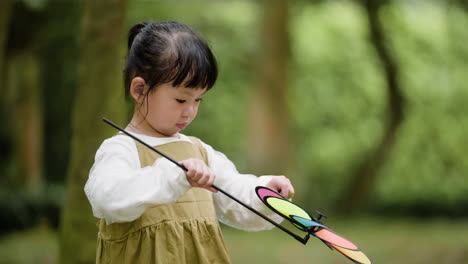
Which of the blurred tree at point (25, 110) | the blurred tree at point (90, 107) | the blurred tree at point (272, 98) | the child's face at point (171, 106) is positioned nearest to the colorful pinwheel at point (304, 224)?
the child's face at point (171, 106)

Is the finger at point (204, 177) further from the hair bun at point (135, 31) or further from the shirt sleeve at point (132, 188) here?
the hair bun at point (135, 31)

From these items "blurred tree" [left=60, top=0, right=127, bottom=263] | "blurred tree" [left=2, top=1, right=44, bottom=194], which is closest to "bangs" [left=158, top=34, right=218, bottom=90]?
"blurred tree" [left=60, top=0, right=127, bottom=263]

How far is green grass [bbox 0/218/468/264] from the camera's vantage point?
7598 mm

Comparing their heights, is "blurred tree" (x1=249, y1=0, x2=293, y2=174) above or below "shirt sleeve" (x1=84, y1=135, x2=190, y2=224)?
above

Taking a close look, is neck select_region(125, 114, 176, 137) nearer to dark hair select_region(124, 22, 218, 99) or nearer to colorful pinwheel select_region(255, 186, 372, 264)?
dark hair select_region(124, 22, 218, 99)

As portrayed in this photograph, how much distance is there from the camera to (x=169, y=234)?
2.34 meters

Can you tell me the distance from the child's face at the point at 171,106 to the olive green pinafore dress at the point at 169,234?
0.09 meters

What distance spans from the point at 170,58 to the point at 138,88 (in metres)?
0.16

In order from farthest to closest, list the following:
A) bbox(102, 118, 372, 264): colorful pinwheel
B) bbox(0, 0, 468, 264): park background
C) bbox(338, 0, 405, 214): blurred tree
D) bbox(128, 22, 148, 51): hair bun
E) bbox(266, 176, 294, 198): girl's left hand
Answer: bbox(338, 0, 405, 214): blurred tree, bbox(0, 0, 468, 264): park background, bbox(128, 22, 148, 51): hair bun, bbox(266, 176, 294, 198): girl's left hand, bbox(102, 118, 372, 264): colorful pinwheel

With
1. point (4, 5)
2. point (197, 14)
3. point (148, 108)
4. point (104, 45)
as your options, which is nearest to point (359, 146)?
point (197, 14)

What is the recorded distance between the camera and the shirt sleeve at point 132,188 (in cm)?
208

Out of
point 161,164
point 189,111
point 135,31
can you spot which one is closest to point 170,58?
point 189,111

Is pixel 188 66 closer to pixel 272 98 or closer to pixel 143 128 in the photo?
pixel 143 128

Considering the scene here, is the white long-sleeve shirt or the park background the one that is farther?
the park background
